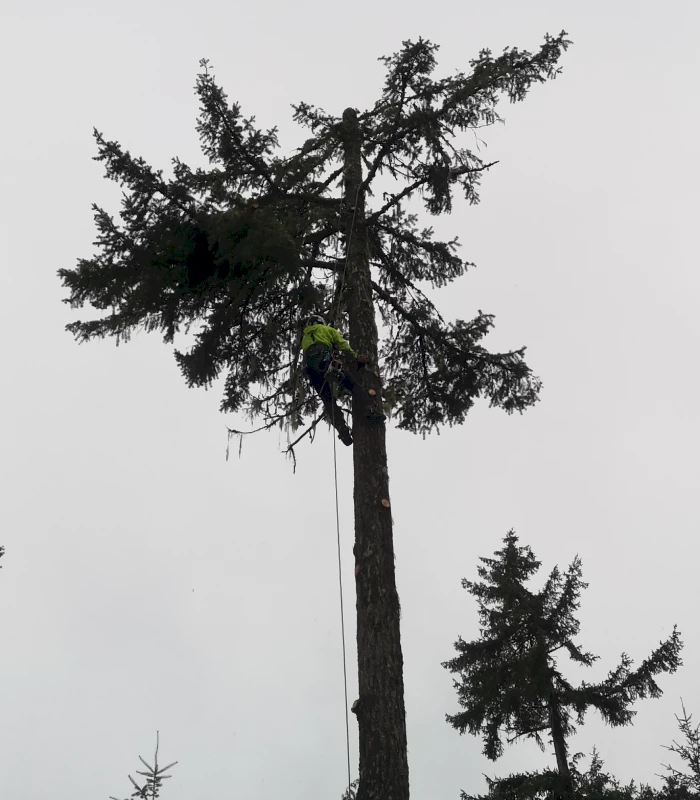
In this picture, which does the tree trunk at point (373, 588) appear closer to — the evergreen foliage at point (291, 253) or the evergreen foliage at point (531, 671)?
the evergreen foliage at point (291, 253)

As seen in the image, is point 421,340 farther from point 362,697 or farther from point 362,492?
point 362,697

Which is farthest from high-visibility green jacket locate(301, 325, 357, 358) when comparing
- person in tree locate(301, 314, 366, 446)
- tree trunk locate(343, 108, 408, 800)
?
tree trunk locate(343, 108, 408, 800)

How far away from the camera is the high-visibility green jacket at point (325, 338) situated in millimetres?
7293

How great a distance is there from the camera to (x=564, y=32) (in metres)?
8.31

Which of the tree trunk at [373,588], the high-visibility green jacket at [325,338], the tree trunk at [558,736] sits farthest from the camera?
the tree trunk at [558,736]

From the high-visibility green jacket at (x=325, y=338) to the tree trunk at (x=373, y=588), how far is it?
35cm

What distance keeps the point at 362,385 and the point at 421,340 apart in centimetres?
224

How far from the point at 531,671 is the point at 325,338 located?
829cm

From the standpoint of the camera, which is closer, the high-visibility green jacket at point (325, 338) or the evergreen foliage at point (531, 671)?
the high-visibility green jacket at point (325, 338)

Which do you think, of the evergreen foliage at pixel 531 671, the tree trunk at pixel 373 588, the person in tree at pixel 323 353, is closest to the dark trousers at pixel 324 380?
the person in tree at pixel 323 353

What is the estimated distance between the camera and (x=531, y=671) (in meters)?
12.0

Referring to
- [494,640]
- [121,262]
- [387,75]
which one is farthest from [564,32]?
[494,640]

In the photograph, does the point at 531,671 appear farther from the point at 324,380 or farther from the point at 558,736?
the point at 324,380

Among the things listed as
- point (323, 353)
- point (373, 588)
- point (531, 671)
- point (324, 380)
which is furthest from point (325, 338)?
point (531, 671)
